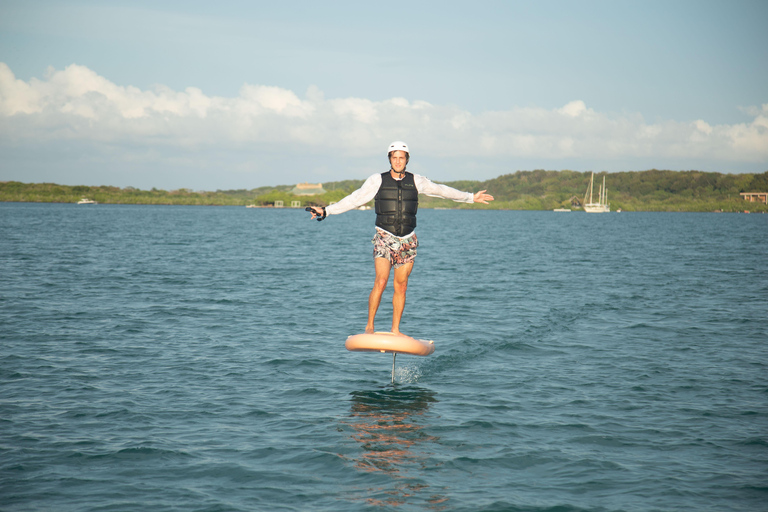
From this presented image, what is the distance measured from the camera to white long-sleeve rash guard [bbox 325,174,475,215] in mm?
11305

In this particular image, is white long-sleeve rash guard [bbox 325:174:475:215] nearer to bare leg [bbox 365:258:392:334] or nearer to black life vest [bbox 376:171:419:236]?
black life vest [bbox 376:171:419:236]

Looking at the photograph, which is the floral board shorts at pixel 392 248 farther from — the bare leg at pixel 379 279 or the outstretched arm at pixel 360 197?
the outstretched arm at pixel 360 197

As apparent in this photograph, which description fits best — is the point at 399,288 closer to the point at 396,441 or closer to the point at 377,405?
the point at 377,405

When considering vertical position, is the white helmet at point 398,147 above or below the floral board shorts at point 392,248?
above

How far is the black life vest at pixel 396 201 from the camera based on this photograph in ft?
37.8

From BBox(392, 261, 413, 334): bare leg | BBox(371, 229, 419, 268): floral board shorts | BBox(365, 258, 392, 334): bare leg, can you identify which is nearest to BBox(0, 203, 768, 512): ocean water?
BBox(392, 261, 413, 334): bare leg

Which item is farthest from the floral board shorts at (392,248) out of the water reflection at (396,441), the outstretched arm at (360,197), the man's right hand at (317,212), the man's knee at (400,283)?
the water reflection at (396,441)

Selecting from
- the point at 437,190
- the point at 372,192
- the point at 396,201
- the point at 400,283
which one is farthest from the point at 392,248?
the point at 437,190

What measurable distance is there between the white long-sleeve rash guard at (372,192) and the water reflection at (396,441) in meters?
3.88

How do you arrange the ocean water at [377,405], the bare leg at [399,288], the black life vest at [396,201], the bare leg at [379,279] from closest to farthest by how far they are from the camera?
the ocean water at [377,405] < the black life vest at [396,201] < the bare leg at [379,279] < the bare leg at [399,288]

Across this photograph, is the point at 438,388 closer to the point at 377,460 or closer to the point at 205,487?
the point at 377,460

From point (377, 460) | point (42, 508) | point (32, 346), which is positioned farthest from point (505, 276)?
point (42, 508)

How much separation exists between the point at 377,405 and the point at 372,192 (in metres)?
4.31

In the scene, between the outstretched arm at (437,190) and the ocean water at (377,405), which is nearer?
the ocean water at (377,405)
